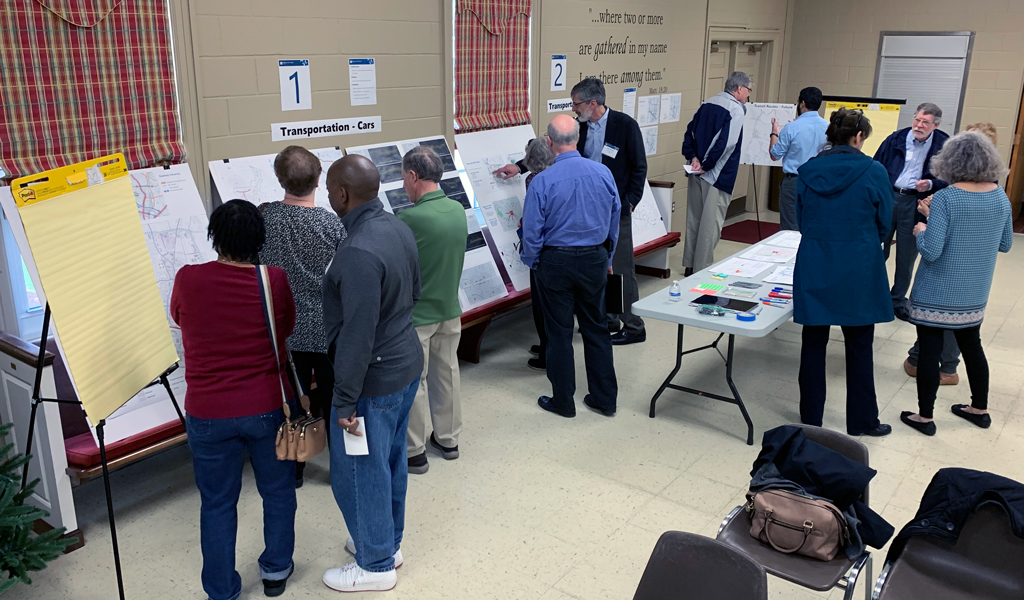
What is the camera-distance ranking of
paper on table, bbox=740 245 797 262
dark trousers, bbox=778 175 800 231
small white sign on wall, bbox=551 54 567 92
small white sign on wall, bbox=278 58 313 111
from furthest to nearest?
dark trousers, bbox=778 175 800 231 < small white sign on wall, bbox=551 54 567 92 < paper on table, bbox=740 245 797 262 < small white sign on wall, bbox=278 58 313 111

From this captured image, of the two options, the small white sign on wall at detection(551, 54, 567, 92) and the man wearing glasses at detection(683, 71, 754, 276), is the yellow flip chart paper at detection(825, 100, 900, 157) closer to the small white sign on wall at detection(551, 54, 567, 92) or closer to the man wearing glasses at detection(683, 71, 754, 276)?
the man wearing glasses at detection(683, 71, 754, 276)

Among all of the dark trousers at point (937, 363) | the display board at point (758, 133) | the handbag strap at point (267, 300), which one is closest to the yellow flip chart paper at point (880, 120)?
the display board at point (758, 133)

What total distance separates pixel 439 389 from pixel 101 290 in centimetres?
162

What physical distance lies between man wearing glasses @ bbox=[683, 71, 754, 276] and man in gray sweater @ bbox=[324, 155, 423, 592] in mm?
4275

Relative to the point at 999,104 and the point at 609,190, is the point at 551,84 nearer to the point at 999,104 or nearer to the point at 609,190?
the point at 609,190

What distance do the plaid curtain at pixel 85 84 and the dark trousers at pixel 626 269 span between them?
2.73 metres

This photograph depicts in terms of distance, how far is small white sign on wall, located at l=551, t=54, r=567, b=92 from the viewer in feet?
19.8

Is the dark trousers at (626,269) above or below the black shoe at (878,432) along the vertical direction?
above

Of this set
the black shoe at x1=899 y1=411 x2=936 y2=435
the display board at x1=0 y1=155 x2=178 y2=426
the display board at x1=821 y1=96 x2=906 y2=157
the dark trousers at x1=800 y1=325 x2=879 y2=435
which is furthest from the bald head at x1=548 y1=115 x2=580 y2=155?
the display board at x1=821 y1=96 x2=906 y2=157

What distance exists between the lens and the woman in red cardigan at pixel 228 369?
8.13ft

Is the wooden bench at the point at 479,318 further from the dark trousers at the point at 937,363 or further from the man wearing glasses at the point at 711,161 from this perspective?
the dark trousers at the point at 937,363

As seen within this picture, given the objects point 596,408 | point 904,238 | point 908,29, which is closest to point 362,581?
point 596,408

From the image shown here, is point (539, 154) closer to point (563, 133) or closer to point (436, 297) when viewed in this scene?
point (563, 133)

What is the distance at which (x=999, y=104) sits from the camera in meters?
8.59
